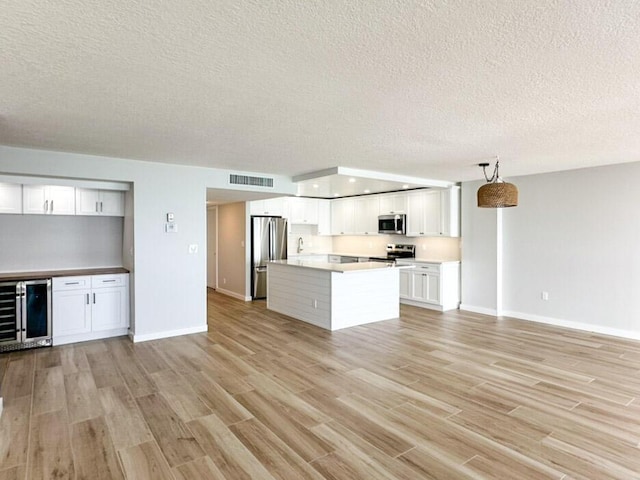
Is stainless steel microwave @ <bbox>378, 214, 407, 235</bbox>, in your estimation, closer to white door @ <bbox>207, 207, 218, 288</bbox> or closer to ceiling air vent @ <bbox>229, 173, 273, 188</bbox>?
ceiling air vent @ <bbox>229, 173, 273, 188</bbox>

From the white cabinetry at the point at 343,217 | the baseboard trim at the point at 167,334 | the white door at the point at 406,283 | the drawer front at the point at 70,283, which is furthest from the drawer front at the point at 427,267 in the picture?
the drawer front at the point at 70,283

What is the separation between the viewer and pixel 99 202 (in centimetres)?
541

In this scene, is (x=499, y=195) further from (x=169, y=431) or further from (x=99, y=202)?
(x=99, y=202)

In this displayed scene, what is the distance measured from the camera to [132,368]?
404 centimetres

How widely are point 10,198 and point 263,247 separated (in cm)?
447

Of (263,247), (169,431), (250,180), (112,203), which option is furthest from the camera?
(263,247)

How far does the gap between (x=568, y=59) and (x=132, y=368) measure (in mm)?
4564

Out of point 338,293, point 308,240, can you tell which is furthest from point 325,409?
point 308,240

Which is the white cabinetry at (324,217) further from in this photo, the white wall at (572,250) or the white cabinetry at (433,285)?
the white wall at (572,250)

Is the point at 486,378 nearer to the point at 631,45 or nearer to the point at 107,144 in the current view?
the point at 631,45

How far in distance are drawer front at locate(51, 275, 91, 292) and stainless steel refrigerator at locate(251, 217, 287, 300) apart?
3589 mm

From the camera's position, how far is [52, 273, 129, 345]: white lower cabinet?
191 inches

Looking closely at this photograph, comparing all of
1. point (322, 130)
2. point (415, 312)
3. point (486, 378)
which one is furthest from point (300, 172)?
point (486, 378)

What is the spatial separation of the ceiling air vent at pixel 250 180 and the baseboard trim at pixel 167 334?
223 cm
